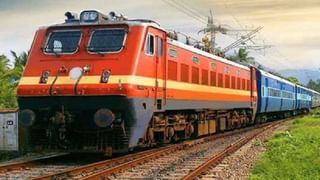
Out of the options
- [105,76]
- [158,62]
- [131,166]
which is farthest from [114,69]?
[131,166]

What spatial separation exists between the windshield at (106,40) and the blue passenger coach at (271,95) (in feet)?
65.8

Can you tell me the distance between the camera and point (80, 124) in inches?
565

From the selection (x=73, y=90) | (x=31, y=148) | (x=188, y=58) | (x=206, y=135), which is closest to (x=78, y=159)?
(x=31, y=148)

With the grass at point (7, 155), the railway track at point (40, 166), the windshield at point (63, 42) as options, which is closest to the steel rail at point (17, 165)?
the railway track at point (40, 166)

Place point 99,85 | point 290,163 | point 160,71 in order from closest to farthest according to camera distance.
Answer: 1. point 290,163
2. point 99,85
3. point 160,71

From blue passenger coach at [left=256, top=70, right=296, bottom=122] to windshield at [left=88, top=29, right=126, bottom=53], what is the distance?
789 inches

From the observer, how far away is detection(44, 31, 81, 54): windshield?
14953 mm

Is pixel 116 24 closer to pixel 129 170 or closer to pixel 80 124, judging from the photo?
pixel 80 124

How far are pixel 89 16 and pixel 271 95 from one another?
82.8ft

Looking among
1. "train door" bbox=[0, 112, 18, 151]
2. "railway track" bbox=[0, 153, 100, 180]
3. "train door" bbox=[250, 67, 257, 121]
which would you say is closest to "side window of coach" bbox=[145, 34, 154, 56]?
"railway track" bbox=[0, 153, 100, 180]

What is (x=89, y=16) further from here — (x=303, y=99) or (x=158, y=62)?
(x=303, y=99)

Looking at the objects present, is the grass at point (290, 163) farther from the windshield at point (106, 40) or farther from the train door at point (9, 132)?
the train door at point (9, 132)

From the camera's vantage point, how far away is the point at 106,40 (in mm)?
14734

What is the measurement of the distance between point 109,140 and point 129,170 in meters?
1.50
